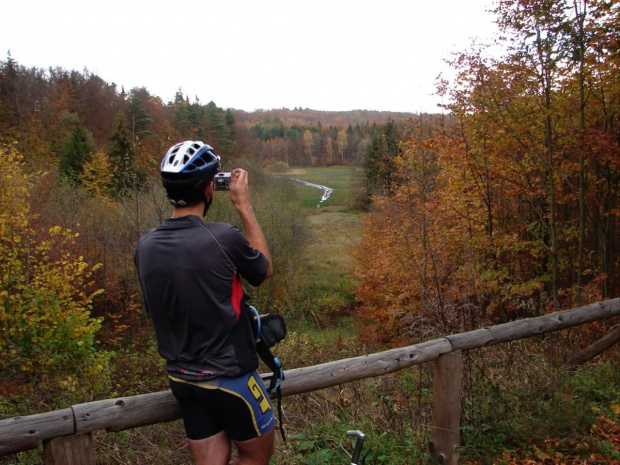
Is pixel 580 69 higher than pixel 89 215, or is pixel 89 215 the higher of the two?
pixel 580 69

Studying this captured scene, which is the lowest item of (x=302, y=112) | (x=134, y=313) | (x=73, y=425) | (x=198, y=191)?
(x=134, y=313)

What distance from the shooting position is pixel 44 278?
12.1 meters

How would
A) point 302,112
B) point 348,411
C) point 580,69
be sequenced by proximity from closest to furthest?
point 348,411 → point 580,69 → point 302,112

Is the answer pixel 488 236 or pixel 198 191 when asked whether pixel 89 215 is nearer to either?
pixel 488 236

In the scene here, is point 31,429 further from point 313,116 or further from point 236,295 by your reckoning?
point 313,116

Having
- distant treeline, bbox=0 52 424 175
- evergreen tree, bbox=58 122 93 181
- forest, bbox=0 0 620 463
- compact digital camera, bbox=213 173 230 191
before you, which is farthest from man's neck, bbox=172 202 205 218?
evergreen tree, bbox=58 122 93 181

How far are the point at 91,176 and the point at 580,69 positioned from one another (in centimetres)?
3311

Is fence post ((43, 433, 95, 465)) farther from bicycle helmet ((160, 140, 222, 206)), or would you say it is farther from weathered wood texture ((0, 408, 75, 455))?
bicycle helmet ((160, 140, 222, 206))

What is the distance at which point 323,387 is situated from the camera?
2.98 meters

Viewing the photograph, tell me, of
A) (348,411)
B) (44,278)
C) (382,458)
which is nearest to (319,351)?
(348,411)

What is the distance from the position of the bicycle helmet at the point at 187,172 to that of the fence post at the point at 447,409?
2.20m

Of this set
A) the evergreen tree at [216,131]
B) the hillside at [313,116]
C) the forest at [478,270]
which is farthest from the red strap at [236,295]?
the hillside at [313,116]

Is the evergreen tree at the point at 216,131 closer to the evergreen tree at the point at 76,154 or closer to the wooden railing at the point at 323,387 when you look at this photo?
the evergreen tree at the point at 76,154

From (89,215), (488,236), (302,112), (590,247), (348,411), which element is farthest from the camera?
(302,112)
